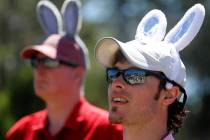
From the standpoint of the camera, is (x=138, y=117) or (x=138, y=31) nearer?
(x=138, y=117)

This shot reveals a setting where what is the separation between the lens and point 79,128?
21.9 feet

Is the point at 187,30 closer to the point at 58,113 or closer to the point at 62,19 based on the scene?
the point at 58,113

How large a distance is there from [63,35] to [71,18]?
0.24 metres

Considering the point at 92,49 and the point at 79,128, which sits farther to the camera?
the point at 92,49

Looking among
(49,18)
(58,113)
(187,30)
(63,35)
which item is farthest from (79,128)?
(187,30)

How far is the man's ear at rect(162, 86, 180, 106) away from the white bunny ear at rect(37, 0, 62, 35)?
297 cm

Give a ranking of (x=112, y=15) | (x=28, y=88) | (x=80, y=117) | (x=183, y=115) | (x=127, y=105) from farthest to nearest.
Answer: (x=112, y=15), (x=28, y=88), (x=80, y=117), (x=183, y=115), (x=127, y=105)

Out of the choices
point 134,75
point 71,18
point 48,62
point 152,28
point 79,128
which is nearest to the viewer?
point 134,75

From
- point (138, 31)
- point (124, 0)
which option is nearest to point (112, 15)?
point (124, 0)

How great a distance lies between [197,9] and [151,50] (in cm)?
45

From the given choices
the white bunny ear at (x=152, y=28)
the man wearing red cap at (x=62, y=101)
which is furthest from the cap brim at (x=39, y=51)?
the white bunny ear at (x=152, y=28)

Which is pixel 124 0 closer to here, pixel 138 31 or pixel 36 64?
pixel 36 64

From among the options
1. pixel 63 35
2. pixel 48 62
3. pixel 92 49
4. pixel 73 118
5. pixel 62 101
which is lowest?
pixel 92 49

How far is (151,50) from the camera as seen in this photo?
14.8 ft
